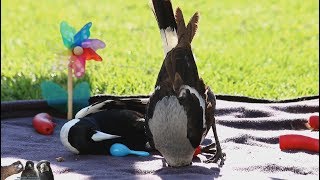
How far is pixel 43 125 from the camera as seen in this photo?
4086 millimetres

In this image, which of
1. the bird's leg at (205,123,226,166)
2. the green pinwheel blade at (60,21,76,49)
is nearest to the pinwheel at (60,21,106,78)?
the green pinwheel blade at (60,21,76,49)

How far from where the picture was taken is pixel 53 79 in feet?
16.7

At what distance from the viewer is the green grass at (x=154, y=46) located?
509 cm

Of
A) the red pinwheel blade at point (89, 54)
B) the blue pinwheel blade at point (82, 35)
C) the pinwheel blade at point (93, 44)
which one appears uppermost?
the blue pinwheel blade at point (82, 35)

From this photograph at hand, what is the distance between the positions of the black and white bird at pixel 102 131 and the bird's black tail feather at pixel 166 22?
16.2 inches

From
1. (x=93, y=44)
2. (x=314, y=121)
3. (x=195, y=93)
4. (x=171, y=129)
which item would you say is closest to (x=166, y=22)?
(x=195, y=93)

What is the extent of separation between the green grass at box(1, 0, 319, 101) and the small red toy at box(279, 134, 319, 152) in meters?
0.64

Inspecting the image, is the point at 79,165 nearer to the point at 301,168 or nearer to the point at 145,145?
the point at 145,145

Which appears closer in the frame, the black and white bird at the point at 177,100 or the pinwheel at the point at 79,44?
the black and white bird at the point at 177,100

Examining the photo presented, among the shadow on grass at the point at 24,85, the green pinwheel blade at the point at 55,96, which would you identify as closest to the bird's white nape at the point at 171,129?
the green pinwheel blade at the point at 55,96

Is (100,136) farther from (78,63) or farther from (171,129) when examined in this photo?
(78,63)

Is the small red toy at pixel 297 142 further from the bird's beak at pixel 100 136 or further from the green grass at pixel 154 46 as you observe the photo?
the bird's beak at pixel 100 136

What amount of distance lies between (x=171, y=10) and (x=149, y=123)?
52cm

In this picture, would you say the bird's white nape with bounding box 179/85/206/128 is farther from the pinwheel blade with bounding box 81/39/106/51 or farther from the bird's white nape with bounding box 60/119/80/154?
the pinwheel blade with bounding box 81/39/106/51
